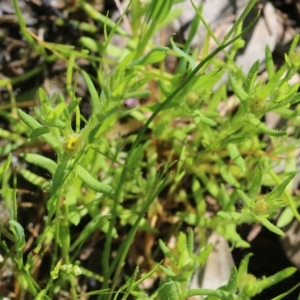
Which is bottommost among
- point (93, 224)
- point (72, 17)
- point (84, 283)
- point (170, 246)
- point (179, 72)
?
point (84, 283)

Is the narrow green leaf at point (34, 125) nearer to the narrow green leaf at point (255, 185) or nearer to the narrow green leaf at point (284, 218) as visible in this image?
the narrow green leaf at point (255, 185)

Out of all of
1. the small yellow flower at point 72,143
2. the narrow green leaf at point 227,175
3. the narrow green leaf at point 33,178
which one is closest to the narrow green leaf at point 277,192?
the narrow green leaf at point 227,175

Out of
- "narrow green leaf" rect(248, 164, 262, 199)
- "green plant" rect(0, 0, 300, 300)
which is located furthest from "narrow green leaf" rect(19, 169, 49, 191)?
"narrow green leaf" rect(248, 164, 262, 199)

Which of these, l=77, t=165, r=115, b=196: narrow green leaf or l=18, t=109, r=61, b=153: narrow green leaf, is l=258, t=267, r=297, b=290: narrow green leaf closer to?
l=77, t=165, r=115, b=196: narrow green leaf

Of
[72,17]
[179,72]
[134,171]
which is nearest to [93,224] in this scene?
[134,171]

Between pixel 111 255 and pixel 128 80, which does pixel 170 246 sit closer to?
pixel 111 255

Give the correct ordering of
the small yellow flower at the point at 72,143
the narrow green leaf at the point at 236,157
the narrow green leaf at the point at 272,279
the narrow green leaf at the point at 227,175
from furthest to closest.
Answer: the narrow green leaf at the point at 227,175
the narrow green leaf at the point at 236,157
the narrow green leaf at the point at 272,279
the small yellow flower at the point at 72,143

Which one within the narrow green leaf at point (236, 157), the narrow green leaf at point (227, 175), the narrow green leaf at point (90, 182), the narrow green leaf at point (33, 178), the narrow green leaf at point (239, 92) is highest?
the narrow green leaf at point (239, 92)

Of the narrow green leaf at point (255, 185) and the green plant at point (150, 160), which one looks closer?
the green plant at point (150, 160)
